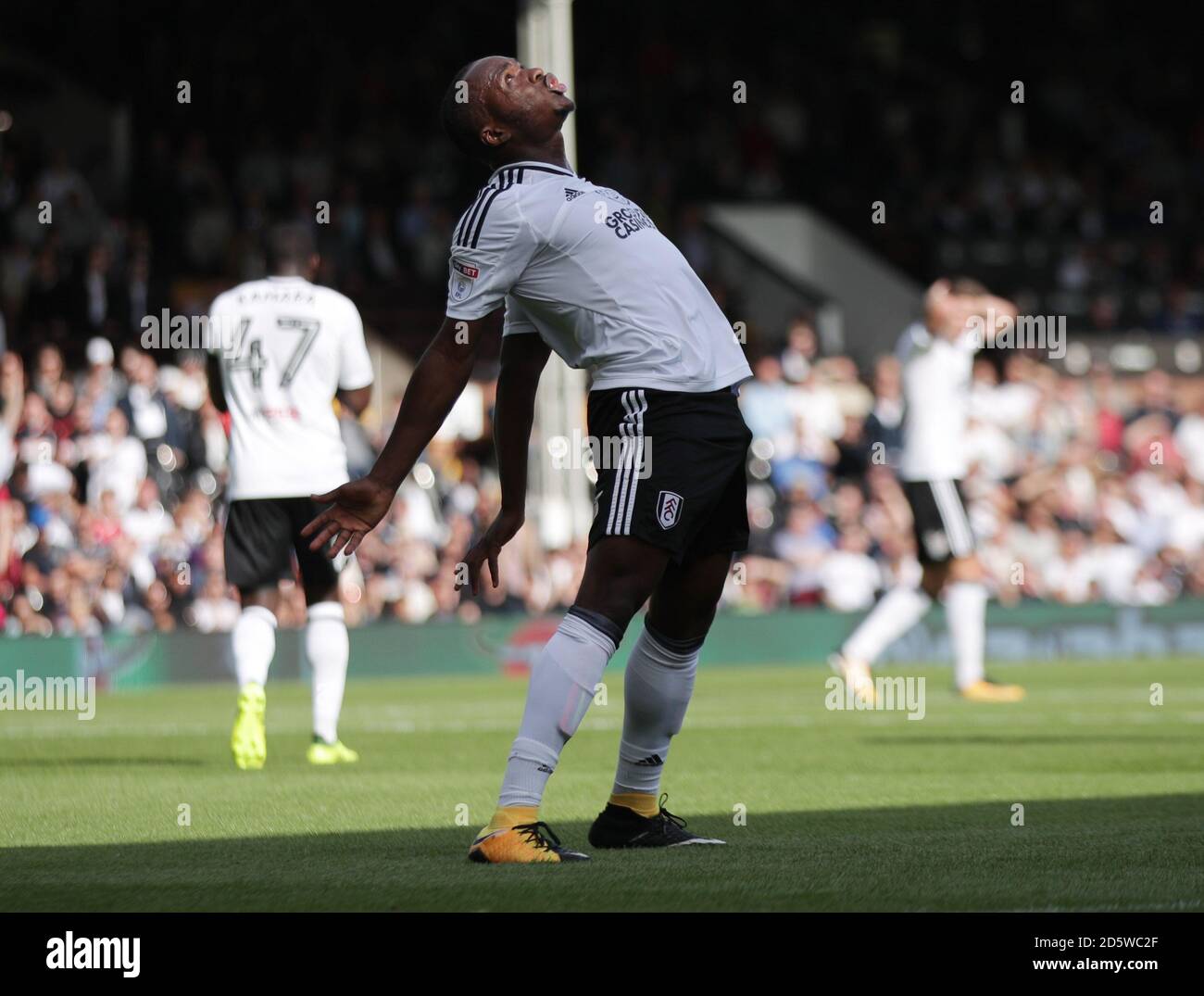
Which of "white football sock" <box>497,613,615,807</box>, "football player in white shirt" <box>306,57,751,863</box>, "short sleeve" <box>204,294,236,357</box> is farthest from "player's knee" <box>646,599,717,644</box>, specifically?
"short sleeve" <box>204,294,236,357</box>

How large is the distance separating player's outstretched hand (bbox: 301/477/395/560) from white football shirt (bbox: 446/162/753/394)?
1.77 ft

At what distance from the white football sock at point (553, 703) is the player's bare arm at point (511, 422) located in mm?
441

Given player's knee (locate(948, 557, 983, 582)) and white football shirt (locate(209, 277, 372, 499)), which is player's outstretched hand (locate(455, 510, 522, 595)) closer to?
white football shirt (locate(209, 277, 372, 499))

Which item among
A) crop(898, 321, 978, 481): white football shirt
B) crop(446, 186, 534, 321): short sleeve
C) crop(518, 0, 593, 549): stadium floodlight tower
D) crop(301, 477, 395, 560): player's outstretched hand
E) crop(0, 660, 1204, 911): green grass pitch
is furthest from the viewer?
crop(518, 0, 593, 549): stadium floodlight tower

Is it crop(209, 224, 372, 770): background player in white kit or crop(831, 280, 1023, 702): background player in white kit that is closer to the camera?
crop(209, 224, 372, 770): background player in white kit

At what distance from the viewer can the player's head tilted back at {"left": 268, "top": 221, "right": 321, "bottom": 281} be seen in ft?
33.4

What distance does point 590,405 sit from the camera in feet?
20.5

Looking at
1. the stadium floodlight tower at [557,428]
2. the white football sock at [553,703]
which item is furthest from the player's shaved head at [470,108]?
the stadium floodlight tower at [557,428]

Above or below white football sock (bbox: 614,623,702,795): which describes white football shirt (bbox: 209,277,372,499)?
above

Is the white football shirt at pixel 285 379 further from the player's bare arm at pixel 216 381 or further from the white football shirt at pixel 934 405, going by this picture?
the white football shirt at pixel 934 405

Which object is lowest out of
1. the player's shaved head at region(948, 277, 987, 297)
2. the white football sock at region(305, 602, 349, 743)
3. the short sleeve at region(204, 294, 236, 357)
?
the white football sock at region(305, 602, 349, 743)

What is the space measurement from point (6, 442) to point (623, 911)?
15484mm

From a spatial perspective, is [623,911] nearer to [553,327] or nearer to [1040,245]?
[553,327]

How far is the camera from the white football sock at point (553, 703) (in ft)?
19.8
